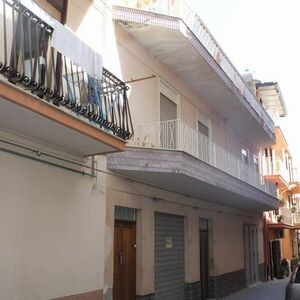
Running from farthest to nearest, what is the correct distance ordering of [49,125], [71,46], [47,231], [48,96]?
[47,231] → [71,46] → [49,125] → [48,96]

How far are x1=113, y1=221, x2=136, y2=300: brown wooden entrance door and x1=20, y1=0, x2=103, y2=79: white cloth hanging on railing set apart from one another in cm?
398

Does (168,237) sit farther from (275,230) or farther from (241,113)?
(275,230)

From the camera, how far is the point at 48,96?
266 inches

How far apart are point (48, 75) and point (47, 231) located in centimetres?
270

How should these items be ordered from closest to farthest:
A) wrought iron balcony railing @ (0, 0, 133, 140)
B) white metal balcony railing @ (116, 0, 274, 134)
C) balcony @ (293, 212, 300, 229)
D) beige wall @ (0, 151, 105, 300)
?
wrought iron balcony railing @ (0, 0, 133, 140) → beige wall @ (0, 151, 105, 300) → white metal balcony railing @ (116, 0, 274, 134) → balcony @ (293, 212, 300, 229)

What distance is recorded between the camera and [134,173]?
10.5 meters

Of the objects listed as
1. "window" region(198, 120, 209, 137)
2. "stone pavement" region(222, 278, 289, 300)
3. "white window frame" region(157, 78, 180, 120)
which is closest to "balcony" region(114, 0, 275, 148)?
"white window frame" region(157, 78, 180, 120)

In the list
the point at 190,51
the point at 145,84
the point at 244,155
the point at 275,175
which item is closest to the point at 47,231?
the point at 145,84

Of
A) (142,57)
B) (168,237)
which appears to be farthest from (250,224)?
(142,57)

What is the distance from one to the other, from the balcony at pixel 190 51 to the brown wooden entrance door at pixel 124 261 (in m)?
4.65

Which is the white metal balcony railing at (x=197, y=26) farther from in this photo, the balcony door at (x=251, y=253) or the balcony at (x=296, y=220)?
the balcony at (x=296, y=220)

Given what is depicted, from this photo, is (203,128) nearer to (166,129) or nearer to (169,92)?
(169,92)

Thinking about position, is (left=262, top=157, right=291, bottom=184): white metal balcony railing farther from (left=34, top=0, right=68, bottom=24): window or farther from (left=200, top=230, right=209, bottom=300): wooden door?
(left=34, top=0, right=68, bottom=24): window

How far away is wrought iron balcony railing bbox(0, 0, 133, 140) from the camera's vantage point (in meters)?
6.43
